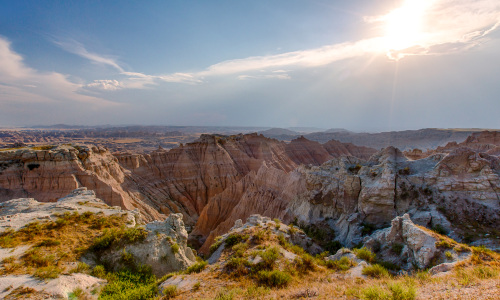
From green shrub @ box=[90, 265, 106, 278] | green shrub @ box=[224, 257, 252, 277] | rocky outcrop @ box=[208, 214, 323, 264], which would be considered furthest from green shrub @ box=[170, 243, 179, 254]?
green shrub @ box=[224, 257, 252, 277]

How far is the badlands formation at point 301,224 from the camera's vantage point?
9820 mm

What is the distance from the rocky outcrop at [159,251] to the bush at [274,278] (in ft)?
16.4

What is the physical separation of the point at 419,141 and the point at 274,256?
13176 cm

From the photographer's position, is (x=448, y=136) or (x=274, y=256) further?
(x=448, y=136)

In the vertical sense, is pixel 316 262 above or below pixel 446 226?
below

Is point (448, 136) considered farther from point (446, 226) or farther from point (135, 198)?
point (135, 198)

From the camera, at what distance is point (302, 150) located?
3125 inches

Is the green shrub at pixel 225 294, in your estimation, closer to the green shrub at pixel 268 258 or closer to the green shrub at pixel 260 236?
the green shrub at pixel 268 258

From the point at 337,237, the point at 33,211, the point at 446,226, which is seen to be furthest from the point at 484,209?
the point at 33,211

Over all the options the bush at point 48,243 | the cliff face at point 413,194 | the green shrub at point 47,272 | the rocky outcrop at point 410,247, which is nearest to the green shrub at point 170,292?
the green shrub at point 47,272

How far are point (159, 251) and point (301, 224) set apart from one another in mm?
15111

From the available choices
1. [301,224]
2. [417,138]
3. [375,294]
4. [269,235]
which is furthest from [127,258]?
[417,138]

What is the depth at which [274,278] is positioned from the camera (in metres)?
9.52

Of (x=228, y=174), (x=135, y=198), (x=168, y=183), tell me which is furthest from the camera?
(x=228, y=174)
